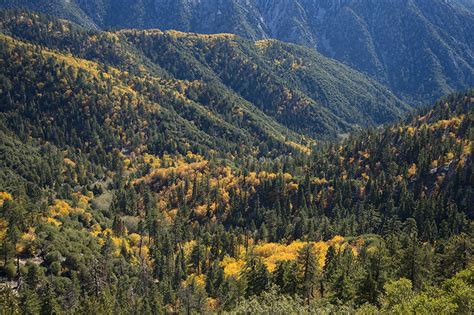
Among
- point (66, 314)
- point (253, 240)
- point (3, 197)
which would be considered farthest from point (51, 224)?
point (253, 240)

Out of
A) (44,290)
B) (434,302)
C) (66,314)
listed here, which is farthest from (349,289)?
(44,290)

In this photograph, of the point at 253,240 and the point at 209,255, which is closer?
the point at 209,255

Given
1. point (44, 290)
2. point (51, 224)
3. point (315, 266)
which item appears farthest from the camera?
point (51, 224)

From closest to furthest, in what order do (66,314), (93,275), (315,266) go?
(315,266) < (66,314) < (93,275)

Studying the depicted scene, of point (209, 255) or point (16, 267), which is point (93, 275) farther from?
point (209, 255)

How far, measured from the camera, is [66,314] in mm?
112688

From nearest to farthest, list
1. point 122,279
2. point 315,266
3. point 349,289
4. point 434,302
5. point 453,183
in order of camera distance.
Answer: point 434,302
point 349,289
point 315,266
point 122,279
point 453,183

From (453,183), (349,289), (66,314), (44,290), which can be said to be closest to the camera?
(349,289)

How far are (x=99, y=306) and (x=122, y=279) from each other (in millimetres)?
33311

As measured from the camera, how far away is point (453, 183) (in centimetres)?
19200

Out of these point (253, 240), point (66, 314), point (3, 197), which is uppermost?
point (3, 197)

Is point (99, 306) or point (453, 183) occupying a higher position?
point (453, 183)

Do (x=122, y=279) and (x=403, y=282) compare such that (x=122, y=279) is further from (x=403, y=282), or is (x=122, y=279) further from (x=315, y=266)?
(x=403, y=282)

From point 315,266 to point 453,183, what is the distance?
12111 cm
